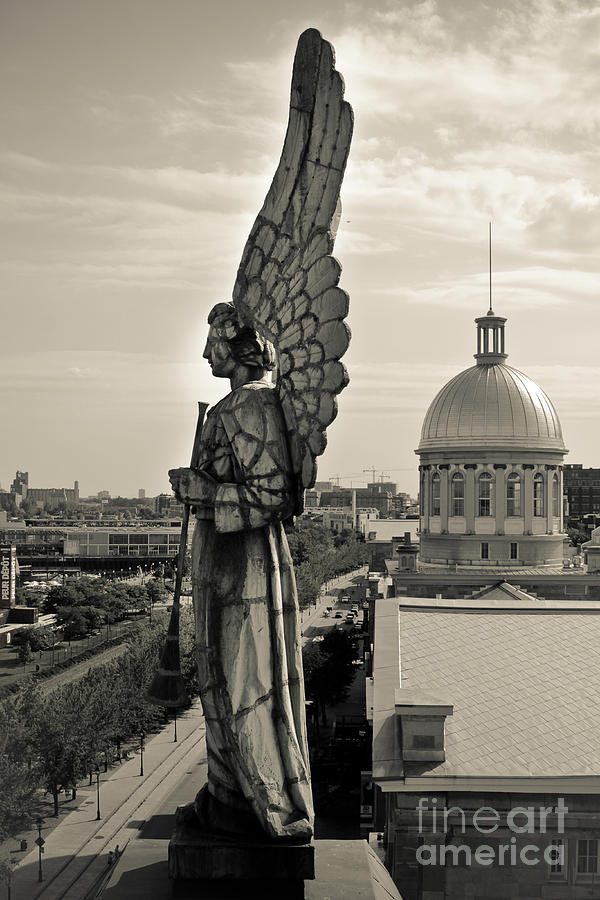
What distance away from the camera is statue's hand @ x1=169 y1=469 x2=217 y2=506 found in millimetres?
9758

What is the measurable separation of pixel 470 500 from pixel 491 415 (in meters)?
5.19

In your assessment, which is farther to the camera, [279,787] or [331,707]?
[331,707]

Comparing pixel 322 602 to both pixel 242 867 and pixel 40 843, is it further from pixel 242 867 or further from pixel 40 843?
pixel 242 867

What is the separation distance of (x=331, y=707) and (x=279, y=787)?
48071 mm

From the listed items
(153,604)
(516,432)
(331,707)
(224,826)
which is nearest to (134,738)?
(331,707)

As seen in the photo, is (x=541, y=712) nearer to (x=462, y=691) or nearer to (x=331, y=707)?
(x=462, y=691)

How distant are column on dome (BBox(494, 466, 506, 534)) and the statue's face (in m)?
48.1

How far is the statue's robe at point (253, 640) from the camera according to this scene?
9.35 meters

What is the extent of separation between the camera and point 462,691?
886 inches

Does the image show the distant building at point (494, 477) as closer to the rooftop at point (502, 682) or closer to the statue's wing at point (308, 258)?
the rooftop at point (502, 682)

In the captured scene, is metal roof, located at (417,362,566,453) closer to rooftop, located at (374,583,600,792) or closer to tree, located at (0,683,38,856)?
rooftop, located at (374,583,600,792)

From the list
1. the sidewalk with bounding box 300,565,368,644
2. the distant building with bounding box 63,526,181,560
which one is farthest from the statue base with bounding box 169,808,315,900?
the distant building with bounding box 63,526,181,560

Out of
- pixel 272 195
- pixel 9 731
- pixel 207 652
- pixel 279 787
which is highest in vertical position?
pixel 272 195

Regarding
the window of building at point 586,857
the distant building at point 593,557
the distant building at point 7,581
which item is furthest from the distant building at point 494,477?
the distant building at point 7,581
